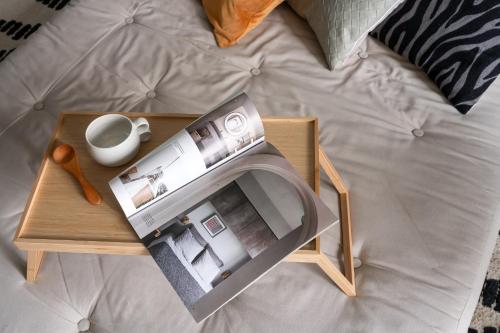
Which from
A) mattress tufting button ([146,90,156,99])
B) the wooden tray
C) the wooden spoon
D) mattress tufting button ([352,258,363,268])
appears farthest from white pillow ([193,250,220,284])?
mattress tufting button ([146,90,156,99])

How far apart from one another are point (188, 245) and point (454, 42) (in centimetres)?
81

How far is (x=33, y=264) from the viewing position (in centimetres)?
90

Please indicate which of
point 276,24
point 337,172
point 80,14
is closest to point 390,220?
point 337,172

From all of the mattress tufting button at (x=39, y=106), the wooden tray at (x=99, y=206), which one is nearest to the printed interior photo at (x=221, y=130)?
the wooden tray at (x=99, y=206)

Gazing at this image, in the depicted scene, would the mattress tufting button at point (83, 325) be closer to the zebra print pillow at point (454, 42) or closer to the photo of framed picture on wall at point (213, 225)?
the photo of framed picture on wall at point (213, 225)

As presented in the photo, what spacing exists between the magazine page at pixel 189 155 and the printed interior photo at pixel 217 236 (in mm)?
58

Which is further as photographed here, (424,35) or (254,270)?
(424,35)

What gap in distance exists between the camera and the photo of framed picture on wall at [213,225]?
789 millimetres

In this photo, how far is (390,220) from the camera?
3.16ft

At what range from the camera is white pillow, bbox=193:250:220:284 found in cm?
75

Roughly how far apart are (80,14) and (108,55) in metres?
0.20

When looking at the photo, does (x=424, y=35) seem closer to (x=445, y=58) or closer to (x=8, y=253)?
(x=445, y=58)

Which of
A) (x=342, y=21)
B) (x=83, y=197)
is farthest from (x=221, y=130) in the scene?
(x=342, y=21)

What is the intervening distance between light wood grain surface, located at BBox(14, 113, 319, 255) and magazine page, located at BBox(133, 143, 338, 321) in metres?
0.04
